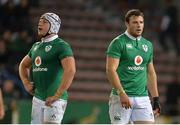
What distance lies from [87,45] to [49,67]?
1125cm

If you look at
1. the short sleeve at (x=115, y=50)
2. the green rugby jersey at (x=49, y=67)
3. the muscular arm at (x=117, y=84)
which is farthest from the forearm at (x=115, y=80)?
the green rugby jersey at (x=49, y=67)

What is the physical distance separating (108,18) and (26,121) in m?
7.46

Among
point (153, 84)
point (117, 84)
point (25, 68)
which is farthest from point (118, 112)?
point (25, 68)

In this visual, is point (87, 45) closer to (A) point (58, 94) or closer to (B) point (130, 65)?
(B) point (130, 65)

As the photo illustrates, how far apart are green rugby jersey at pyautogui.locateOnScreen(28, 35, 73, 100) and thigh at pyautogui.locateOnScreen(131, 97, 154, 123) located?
961 millimetres

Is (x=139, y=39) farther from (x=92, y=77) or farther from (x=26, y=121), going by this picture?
(x=92, y=77)

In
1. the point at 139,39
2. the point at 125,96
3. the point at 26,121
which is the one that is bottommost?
the point at 26,121

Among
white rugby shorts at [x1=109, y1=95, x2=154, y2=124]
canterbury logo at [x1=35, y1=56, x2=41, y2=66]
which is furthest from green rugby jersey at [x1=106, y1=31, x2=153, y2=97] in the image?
canterbury logo at [x1=35, y1=56, x2=41, y2=66]

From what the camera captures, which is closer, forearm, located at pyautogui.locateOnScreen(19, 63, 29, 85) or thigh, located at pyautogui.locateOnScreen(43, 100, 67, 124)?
thigh, located at pyautogui.locateOnScreen(43, 100, 67, 124)

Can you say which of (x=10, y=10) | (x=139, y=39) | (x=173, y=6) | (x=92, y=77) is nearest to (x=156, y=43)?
(x=173, y=6)

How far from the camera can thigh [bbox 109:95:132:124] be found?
11523mm

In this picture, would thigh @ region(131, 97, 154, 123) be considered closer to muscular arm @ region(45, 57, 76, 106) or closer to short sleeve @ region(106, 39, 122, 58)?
short sleeve @ region(106, 39, 122, 58)

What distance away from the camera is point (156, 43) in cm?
2356

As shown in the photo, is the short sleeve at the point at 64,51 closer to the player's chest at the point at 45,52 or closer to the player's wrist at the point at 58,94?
the player's chest at the point at 45,52
